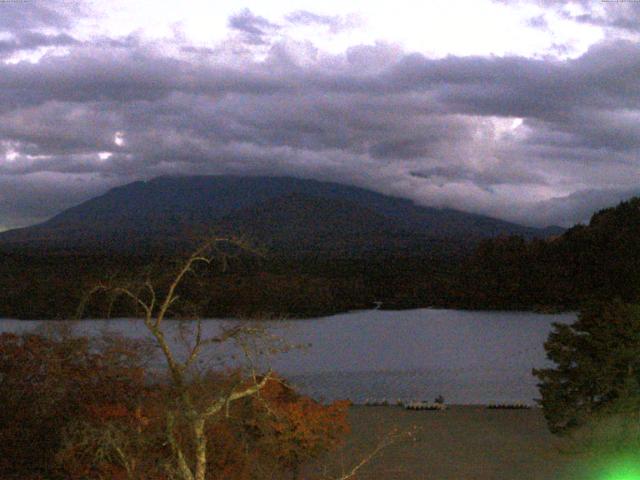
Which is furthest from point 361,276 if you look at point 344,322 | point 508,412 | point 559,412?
point 559,412

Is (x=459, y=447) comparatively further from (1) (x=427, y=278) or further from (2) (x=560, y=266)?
(1) (x=427, y=278)

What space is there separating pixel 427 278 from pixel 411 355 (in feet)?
103

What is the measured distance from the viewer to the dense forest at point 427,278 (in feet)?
164

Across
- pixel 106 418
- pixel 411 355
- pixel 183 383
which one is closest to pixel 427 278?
pixel 411 355

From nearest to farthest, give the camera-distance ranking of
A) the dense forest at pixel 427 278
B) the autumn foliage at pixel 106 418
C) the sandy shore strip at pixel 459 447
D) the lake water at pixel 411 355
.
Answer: the autumn foliage at pixel 106 418, the sandy shore strip at pixel 459 447, the lake water at pixel 411 355, the dense forest at pixel 427 278

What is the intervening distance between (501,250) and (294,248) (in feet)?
135

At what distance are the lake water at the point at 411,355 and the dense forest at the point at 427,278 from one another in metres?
3.65

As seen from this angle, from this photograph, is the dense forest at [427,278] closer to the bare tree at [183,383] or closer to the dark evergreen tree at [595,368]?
the dark evergreen tree at [595,368]

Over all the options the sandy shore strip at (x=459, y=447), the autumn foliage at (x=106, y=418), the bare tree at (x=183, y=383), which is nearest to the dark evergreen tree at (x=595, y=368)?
the sandy shore strip at (x=459, y=447)

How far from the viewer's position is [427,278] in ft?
229

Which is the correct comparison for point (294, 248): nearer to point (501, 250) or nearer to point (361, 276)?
point (361, 276)

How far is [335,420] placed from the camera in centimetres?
1388

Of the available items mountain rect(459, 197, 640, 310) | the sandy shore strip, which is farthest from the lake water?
mountain rect(459, 197, 640, 310)

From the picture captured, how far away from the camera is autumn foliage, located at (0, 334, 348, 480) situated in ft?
30.4
